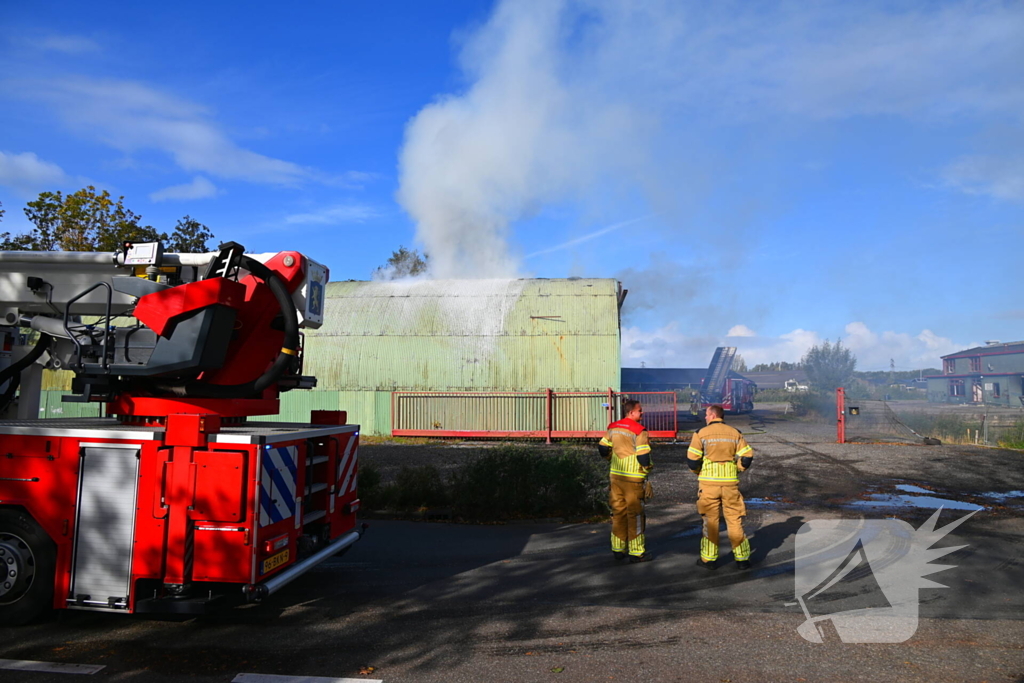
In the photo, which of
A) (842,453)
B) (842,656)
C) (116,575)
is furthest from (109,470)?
(842,453)

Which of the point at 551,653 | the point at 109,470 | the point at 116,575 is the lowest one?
the point at 551,653

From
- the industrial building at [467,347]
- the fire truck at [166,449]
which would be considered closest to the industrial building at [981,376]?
the industrial building at [467,347]

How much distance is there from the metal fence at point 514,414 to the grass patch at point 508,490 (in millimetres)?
11007

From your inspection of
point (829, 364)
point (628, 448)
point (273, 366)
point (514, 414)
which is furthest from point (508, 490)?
point (829, 364)

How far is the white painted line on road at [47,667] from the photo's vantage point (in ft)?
14.9

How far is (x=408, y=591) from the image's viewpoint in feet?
21.1

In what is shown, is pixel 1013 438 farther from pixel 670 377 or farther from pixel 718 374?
pixel 670 377

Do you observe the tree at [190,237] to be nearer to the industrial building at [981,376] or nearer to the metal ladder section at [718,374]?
the metal ladder section at [718,374]

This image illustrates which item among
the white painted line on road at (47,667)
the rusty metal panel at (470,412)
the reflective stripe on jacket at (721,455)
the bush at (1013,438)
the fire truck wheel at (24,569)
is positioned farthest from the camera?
the rusty metal panel at (470,412)

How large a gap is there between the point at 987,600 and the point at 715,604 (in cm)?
236

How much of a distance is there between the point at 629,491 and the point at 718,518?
949 mm

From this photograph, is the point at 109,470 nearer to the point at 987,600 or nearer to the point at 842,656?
the point at 842,656

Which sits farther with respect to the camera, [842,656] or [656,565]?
[656,565]

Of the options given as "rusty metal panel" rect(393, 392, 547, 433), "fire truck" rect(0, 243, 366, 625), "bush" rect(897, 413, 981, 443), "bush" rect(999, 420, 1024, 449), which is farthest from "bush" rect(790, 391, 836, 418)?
"fire truck" rect(0, 243, 366, 625)
